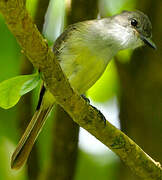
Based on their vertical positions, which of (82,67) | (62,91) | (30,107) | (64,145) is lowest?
(64,145)

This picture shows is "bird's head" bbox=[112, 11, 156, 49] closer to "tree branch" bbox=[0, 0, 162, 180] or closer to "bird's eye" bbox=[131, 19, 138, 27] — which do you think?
"bird's eye" bbox=[131, 19, 138, 27]

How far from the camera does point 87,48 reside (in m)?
2.77

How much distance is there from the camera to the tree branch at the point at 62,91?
1567mm

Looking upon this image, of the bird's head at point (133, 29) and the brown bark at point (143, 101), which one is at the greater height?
the bird's head at point (133, 29)

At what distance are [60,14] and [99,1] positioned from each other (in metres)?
0.33

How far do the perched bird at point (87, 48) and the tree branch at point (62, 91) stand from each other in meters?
0.50

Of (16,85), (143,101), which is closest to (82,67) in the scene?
(143,101)

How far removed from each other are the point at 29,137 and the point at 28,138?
0.07 ft

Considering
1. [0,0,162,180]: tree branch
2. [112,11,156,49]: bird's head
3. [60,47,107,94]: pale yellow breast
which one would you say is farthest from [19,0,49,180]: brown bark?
[0,0,162,180]: tree branch

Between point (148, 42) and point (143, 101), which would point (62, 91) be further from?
point (148, 42)

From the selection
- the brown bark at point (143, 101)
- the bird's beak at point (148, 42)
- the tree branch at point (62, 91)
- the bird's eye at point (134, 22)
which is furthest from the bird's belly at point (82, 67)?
the tree branch at point (62, 91)

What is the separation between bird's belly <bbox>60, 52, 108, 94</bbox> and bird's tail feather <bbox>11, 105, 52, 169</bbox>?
0.28 meters

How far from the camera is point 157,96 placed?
2.75 metres

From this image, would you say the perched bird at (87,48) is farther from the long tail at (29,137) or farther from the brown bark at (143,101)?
the brown bark at (143,101)
